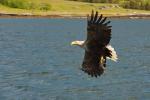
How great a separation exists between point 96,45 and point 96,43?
0.26 feet

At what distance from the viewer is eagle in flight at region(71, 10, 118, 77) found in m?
17.4

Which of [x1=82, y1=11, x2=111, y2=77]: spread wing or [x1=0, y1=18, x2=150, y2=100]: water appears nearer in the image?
[x1=82, y1=11, x2=111, y2=77]: spread wing

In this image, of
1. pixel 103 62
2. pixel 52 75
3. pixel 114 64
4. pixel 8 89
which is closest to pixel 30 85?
pixel 8 89

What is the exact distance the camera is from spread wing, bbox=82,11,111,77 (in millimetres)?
17359

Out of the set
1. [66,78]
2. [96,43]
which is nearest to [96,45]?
[96,43]

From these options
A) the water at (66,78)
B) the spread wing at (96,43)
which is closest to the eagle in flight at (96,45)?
the spread wing at (96,43)

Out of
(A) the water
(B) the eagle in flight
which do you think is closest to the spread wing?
(B) the eagle in flight

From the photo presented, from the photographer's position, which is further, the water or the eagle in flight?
the water

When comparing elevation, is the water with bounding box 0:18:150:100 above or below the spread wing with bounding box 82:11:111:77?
below

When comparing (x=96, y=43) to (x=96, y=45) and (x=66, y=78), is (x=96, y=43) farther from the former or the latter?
(x=66, y=78)

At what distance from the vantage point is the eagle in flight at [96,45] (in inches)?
683

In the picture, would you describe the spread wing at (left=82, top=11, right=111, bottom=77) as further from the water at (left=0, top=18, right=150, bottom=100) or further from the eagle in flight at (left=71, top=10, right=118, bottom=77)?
the water at (left=0, top=18, right=150, bottom=100)

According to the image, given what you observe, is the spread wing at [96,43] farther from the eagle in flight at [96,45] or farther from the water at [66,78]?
the water at [66,78]

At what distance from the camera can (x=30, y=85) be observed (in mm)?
39156
